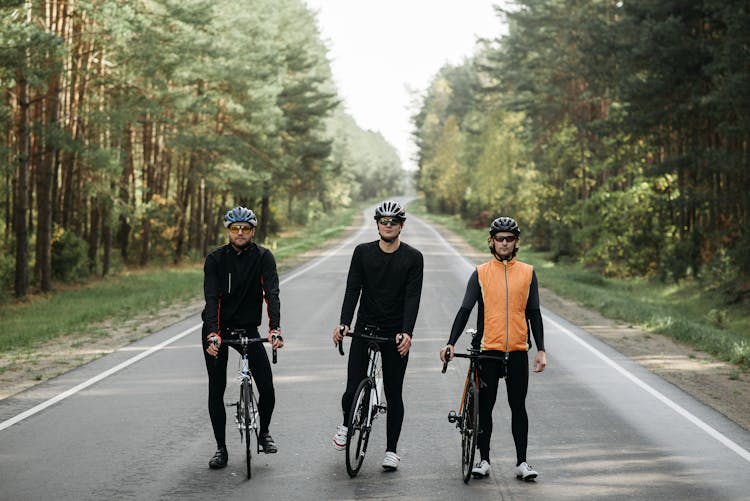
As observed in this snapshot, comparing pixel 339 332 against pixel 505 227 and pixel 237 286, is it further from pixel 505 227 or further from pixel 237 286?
pixel 505 227

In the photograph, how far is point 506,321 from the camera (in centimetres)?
724

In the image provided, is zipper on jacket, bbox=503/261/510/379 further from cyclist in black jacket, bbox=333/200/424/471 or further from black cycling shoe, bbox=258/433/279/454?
black cycling shoe, bbox=258/433/279/454

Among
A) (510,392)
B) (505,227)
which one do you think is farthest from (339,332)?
(505,227)

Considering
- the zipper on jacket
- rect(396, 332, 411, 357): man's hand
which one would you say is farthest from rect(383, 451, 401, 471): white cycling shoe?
the zipper on jacket

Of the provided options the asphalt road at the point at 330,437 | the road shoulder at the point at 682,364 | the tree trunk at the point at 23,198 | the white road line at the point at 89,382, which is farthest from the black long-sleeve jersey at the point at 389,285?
the tree trunk at the point at 23,198

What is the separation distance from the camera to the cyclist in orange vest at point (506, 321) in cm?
724

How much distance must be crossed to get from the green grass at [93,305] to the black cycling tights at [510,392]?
→ 10666 mm

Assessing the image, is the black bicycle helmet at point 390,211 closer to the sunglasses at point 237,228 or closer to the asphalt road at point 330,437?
the sunglasses at point 237,228

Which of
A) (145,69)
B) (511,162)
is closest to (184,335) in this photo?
(145,69)

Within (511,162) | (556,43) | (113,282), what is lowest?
(113,282)

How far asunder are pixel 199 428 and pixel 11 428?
1845 mm

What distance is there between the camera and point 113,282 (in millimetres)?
33281

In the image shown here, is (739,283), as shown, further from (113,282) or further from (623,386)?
(113,282)

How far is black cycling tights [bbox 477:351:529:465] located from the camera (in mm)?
7266
